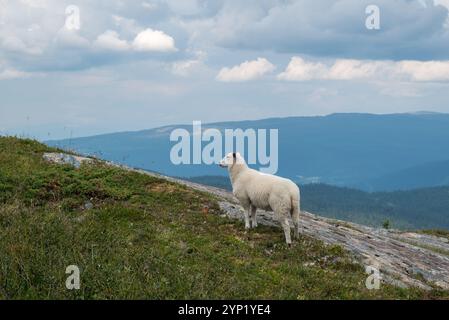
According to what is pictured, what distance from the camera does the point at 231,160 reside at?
67.7ft

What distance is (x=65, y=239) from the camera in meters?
14.0

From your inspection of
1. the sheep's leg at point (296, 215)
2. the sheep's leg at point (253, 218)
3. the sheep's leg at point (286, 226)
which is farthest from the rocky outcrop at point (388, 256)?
the sheep's leg at point (286, 226)

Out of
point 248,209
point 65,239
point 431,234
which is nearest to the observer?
point 65,239

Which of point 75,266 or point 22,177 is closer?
point 75,266

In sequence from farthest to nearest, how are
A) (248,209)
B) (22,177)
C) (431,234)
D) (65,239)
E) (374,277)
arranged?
1. (431,234)
2. (22,177)
3. (248,209)
4. (374,277)
5. (65,239)

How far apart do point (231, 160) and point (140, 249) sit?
263 inches

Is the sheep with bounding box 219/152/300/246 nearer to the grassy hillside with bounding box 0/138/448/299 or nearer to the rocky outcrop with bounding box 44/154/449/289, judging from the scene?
the grassy hillside with bounding box 0/138/448/299

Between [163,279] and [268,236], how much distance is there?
266 inches

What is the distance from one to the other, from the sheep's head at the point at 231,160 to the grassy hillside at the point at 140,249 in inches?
83.5

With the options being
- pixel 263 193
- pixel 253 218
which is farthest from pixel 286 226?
pixel 253 218

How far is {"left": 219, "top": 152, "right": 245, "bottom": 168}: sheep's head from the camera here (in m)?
20.6

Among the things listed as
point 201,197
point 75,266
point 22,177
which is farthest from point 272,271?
point 22,177

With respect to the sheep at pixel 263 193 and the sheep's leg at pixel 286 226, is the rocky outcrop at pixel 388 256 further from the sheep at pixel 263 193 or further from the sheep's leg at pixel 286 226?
the sheep's leg at pixel 286 226
